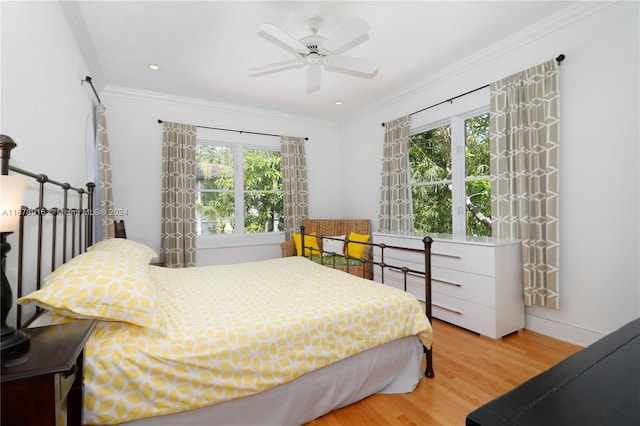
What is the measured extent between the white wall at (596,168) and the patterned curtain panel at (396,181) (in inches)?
59.9

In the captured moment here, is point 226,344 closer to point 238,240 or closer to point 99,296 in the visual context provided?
point 99,296

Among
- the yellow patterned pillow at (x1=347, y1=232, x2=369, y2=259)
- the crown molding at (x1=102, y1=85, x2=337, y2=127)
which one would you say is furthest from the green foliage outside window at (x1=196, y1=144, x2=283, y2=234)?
the yellow patterned pillow at (x1=347, y1=232, x2=369, y2=259)

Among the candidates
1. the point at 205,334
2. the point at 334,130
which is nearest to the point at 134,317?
the point at 205,334

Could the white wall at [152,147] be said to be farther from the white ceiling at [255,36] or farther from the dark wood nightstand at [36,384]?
the dark wood nightstand at [36,384]

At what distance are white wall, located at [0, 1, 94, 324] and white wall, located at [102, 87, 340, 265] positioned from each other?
1257 millimetres

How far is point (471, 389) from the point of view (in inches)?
72.0

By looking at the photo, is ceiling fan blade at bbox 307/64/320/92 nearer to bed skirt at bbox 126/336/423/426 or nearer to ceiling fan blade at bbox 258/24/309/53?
ceiling fan blade at bbox 258/24/309/53

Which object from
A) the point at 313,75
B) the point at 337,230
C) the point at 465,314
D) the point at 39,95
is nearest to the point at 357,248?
the point at 337,230

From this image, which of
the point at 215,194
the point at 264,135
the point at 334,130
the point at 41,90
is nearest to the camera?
the point at 41,90

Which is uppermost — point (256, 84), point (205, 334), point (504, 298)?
point (256, 84)

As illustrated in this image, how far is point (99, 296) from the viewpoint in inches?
46.1

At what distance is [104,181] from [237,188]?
5.43 ft

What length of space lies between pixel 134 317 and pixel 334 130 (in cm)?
462

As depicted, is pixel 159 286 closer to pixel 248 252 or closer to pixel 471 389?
pixel 471 389
